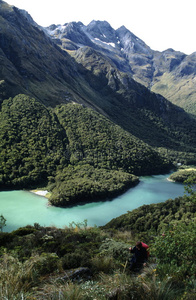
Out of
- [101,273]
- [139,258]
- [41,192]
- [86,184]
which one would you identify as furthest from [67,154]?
[101,273]

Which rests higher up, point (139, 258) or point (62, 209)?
point (139, 258)

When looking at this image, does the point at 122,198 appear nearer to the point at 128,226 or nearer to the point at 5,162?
the point at 128,226

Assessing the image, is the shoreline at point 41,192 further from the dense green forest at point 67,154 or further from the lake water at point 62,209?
the dense green forest at point 67,154

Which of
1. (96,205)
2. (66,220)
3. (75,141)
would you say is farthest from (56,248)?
(75,141)

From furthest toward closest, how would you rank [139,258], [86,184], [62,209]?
[86,184] → [62,209] → [139,258]

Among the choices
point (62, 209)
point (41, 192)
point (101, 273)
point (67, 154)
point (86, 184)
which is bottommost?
point (62, 209)

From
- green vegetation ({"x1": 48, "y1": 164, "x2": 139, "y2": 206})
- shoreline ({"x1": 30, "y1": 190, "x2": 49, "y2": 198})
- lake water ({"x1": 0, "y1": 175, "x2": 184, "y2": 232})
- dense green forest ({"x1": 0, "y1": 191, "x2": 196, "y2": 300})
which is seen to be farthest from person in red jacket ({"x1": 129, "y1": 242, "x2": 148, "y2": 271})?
shoreline ({"x1": 30, "y1": 190, "x2": 49, "y2": 198})

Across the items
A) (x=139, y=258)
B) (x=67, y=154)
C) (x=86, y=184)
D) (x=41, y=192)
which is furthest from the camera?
(x=67, y=154)

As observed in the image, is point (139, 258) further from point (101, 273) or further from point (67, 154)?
point (67, 154)
